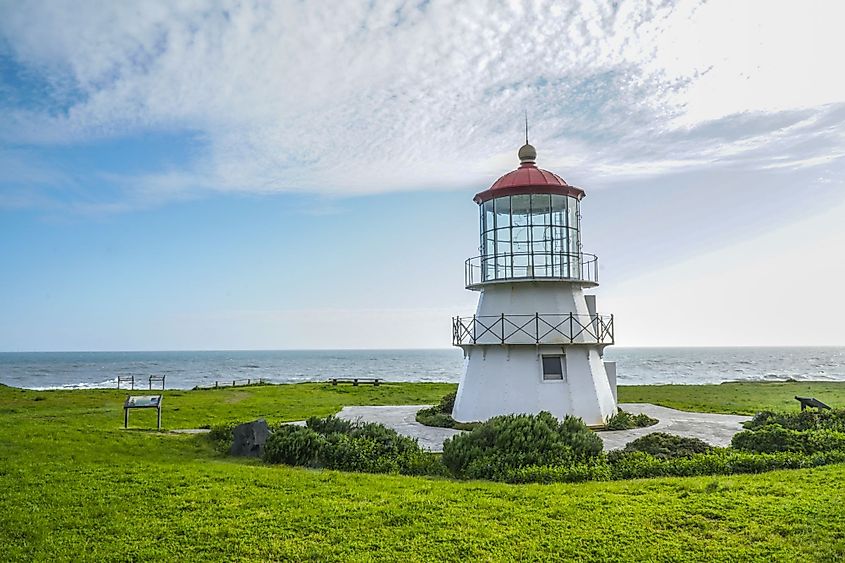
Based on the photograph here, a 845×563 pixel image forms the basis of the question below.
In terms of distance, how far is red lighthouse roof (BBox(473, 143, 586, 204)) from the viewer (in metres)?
18.2

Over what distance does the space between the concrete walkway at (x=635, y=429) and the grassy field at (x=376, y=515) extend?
4.50 meters

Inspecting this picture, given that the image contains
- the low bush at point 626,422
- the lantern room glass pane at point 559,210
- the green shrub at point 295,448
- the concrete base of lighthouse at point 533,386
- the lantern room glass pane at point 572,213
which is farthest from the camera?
the lantern room glass pane at point 559,210

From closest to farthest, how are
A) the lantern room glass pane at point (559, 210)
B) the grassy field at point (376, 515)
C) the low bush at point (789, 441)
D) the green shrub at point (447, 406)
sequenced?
the grassy field at point (376, 515), the low bush at point (789, 441), the lantern room glass pane at point (559, 210), the green shrub at point (447, 406)

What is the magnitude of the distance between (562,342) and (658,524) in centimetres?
1014

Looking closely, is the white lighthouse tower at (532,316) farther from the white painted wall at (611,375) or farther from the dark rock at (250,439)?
the dark rock at (250,439)

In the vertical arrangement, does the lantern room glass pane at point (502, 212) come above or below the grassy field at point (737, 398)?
above

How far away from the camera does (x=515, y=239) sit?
61.9 feet

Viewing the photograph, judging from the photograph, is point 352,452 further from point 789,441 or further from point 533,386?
point 789,441

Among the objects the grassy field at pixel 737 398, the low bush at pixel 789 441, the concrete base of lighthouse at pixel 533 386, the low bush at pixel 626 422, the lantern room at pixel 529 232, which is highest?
the lantern room at pixel 529 232

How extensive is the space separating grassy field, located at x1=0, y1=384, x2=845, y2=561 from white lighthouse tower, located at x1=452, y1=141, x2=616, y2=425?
7365mm

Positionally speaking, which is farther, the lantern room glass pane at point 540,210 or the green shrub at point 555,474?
the lantern room glass pane at point 540,210

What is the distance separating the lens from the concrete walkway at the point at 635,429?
51.0 ft

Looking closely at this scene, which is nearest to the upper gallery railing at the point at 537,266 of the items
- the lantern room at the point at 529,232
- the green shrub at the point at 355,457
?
the lantern room at the point at 529,232

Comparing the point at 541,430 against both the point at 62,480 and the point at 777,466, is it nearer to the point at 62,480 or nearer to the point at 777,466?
the point at 777,466
